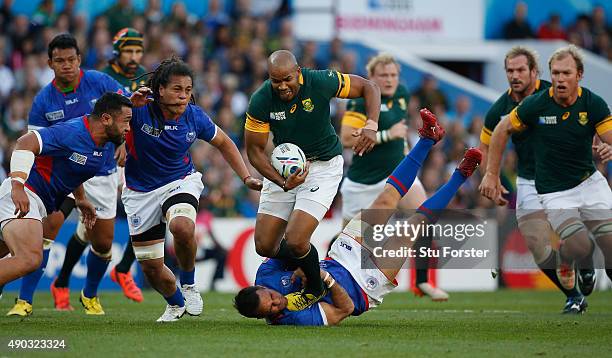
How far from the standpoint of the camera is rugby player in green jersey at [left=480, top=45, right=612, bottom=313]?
35.2ft

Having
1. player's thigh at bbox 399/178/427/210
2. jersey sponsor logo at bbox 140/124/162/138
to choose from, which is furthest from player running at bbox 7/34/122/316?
player's thigh at bbox 399/178/427/210

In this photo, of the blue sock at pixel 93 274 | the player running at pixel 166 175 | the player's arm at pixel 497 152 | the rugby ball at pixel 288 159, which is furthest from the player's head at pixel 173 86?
the player's arm at pixel 497 152

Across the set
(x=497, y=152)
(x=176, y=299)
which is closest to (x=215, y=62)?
(x=497, y=152)

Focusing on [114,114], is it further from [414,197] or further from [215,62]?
[215,62]

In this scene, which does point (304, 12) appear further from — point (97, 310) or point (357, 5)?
point (97, 310)

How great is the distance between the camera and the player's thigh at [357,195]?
43.8 feet

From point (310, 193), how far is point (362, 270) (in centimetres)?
88

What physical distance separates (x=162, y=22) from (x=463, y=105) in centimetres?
684

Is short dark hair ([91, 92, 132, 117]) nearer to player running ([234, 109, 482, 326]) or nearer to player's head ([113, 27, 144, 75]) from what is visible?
player running ([234, 109, 482, 326])

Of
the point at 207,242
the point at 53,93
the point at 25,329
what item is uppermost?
the point at 53,93

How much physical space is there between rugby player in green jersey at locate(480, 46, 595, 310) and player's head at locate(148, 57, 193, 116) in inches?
145

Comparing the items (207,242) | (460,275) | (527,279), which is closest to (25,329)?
(207,242)

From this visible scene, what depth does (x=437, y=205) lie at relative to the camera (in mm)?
10445

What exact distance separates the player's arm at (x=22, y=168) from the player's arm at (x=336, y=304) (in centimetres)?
256
